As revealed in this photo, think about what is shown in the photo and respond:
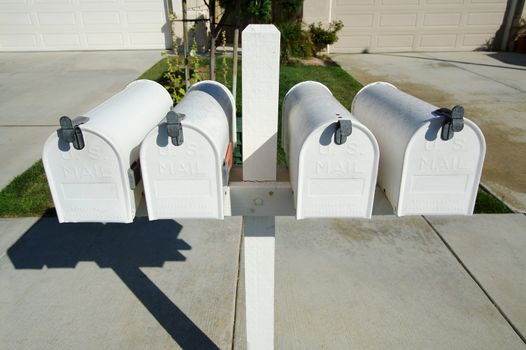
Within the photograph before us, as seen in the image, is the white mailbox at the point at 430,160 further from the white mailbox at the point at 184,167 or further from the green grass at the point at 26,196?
the green grass at the point at 26,196

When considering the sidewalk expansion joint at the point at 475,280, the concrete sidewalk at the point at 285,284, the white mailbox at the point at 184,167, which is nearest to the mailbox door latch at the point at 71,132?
the white mailbox at the point at 184,167

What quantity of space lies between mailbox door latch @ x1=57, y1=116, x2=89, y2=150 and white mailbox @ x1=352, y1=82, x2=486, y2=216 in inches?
41.0

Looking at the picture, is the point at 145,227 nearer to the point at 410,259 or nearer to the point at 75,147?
the point at 410,259

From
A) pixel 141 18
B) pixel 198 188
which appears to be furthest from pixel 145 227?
pixel 141 18

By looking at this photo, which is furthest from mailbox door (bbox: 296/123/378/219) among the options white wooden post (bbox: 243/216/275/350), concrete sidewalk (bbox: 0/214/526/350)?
concrete sidewalk (bbox: 0/214/526/350)

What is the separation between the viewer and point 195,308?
2.85 meters

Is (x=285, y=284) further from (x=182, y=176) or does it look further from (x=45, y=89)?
(x=45, y=89)

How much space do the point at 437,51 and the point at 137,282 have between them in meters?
13.2

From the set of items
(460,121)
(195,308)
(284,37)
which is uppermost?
(460,121)

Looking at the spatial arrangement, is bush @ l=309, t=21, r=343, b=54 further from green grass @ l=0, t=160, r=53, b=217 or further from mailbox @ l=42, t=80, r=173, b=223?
mailbox @ l=42, t=80, r=173, b=223

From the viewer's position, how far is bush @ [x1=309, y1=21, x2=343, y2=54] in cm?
1239

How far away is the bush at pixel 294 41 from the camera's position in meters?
11.1

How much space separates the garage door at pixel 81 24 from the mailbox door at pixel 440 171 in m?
13.2

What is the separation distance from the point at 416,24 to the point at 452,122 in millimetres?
13225
